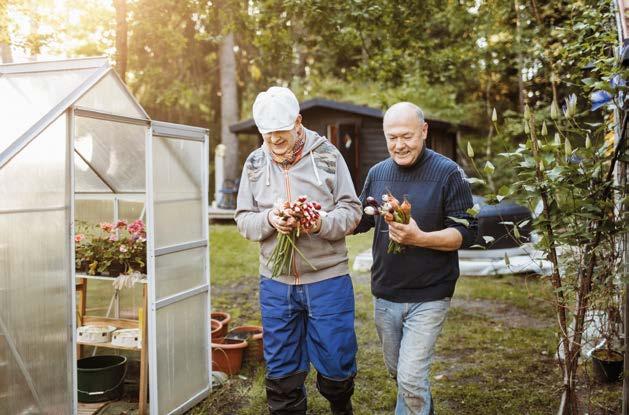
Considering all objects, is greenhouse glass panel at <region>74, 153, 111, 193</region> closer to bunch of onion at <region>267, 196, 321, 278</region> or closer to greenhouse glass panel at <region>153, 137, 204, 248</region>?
greenhouse glass panel at <region>153, 137, 204, 248</region>

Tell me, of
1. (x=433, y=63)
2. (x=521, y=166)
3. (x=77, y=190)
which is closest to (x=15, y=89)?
(x=77, y=190)

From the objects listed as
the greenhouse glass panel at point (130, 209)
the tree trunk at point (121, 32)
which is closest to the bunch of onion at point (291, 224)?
the greenhouse glass panel at point (130, 209)

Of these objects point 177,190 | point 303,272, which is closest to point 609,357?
point 303,272

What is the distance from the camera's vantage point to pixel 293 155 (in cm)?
294

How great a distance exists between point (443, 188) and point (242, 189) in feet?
3.36

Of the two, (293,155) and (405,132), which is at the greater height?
(405,132)

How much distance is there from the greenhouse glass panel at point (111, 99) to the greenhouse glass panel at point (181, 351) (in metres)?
1.33

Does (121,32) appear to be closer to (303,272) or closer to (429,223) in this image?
(303,272)

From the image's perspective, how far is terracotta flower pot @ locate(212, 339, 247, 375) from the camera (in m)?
4.79

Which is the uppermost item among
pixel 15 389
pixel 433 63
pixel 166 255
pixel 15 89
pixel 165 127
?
pixel 433 63

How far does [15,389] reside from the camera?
2.93 m

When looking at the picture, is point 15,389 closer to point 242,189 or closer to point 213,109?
point 242,189

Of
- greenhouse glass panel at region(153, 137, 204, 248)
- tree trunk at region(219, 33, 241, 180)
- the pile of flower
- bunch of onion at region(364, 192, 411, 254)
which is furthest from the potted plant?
tree trunk at region(219, 33, 241, 180)

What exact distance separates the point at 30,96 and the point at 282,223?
7.28ft
